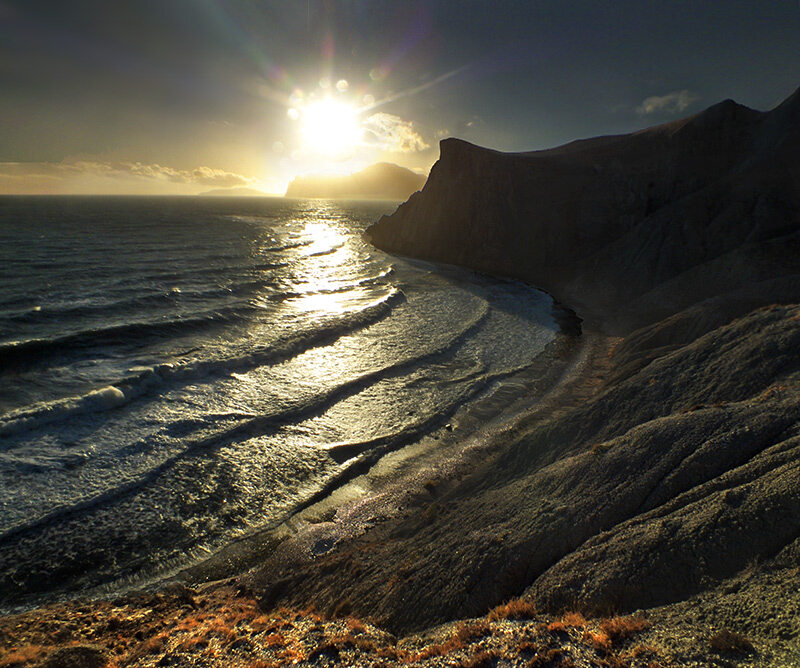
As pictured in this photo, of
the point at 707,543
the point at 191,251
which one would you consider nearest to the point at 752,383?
the point at 707,543

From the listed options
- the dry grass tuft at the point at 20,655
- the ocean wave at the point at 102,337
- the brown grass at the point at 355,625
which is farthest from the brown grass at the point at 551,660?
the ocean wave at the point at 102,337

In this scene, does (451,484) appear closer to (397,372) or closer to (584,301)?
(397,372)

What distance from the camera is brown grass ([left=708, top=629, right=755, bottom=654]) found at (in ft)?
15.8

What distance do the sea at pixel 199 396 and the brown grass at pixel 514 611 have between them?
7445 mm

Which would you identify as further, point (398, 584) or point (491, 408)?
point (491, 408)

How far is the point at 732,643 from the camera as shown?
16.0ft

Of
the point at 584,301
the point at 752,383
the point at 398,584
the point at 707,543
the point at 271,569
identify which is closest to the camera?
the point at 707,543

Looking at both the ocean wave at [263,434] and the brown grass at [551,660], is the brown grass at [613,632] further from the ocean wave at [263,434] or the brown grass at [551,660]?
the ocean wave at [263,434]

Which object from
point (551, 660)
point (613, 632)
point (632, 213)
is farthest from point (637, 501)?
point (632, 213)

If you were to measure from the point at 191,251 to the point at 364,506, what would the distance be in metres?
53.7

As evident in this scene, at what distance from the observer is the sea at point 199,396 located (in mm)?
11414

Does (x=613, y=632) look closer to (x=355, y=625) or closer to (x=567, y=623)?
(x=567, y=623)

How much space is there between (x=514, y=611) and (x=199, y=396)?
620 inches

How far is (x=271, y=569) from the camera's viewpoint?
405 inches
